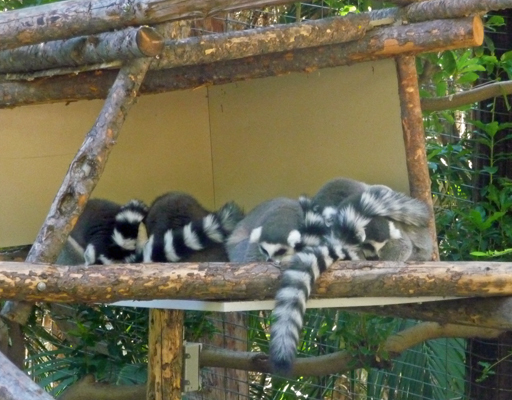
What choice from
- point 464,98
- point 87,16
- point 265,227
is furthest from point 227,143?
point 87,16

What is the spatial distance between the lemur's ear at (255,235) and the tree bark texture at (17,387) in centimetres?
125

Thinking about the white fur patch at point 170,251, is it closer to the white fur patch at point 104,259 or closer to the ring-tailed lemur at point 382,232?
the white fur patch at point 104,259

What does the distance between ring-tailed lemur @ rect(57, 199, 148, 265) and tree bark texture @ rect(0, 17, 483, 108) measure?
0.56 m

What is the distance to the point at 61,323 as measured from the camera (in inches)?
181

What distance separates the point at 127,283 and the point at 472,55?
2.81m

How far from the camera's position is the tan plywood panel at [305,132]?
3.31 meters

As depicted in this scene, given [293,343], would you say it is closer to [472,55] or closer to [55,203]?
[55,203]

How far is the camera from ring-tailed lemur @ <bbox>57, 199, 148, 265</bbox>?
3.33m

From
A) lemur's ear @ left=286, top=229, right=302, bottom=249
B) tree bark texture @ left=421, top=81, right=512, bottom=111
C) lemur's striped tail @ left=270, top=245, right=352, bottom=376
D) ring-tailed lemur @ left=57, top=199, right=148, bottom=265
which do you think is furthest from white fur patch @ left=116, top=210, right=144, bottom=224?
tree bark texture @ left=421, top=81, right=512, bottom=111

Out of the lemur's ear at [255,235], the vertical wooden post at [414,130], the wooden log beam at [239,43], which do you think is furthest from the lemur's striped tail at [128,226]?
the vertical wooden post at [414,130]

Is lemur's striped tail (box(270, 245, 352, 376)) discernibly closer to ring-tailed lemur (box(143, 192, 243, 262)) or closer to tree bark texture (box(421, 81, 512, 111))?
ring-tailed lemur (box(143, 192, 243, 262))

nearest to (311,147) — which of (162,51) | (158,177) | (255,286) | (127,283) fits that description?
(158,177)

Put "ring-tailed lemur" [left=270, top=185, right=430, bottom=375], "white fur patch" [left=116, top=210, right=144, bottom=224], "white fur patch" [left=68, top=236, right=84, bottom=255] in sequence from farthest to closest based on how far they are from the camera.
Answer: "white fur patch" [left=68, top=236, right=84, bottom=255] < "white fur patch" [left=116, top=210, right=144, bottom=224] < "ring-tailed lemur" [left=270, top=185, right=430, bottom=375]

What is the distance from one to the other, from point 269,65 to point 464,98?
3.74 ft
